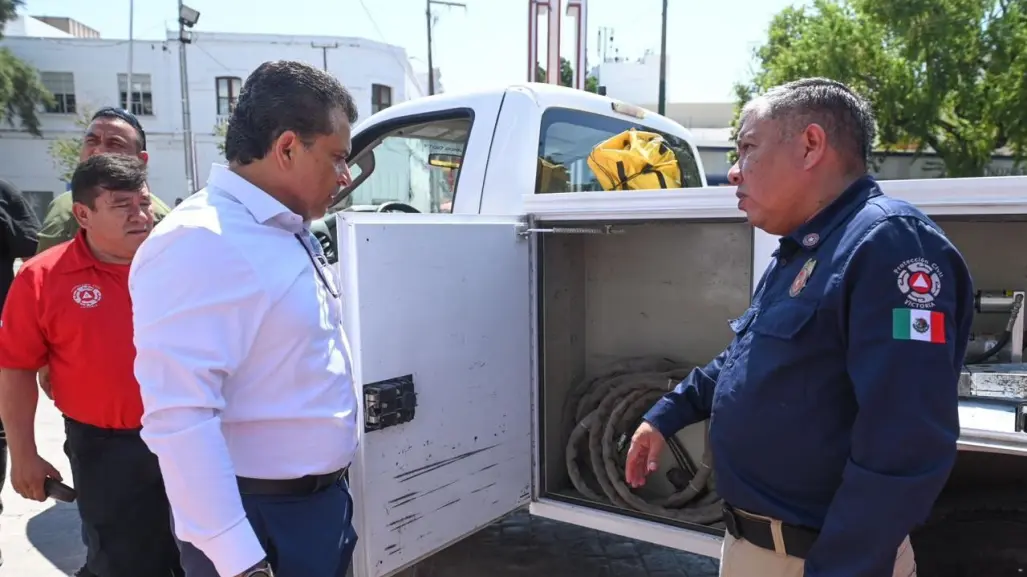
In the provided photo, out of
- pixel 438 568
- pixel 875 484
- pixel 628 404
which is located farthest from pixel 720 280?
pixel 875 484

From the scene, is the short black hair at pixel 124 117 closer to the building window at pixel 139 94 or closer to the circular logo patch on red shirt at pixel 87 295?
the circular logo patch on red shirt at pixel 87 295

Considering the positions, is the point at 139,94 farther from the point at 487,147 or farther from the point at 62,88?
the point at 487,147

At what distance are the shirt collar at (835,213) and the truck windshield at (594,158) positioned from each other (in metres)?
1.54

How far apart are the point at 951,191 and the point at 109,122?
3045 millimetres

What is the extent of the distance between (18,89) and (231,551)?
30319mm

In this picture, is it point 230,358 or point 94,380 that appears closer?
point 230,358

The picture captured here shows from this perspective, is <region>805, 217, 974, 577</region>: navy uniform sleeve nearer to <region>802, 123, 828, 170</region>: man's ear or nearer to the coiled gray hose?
<region>802, 123, 828, 170</region>: man's ear

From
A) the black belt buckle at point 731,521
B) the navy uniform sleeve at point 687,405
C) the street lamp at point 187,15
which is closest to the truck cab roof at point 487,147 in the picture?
the navy uniform sleeve at point 687,405

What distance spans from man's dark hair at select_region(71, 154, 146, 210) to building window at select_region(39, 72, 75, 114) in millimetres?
30040

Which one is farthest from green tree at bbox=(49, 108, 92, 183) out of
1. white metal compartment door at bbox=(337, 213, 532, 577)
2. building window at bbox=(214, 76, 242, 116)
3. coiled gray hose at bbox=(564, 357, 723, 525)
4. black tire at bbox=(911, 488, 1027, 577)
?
black tire at bbox=(911, 488, 1027, 577)

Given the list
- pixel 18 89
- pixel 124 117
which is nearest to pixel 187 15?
pixel 124 117

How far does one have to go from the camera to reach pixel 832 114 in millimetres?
1414

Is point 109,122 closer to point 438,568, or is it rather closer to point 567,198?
point 567,198

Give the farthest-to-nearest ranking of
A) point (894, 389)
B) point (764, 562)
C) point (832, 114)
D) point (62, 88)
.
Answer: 1. point (62, 88)
2. point (764, 562)
3. point (832, 114)
4. point (894, 389)
